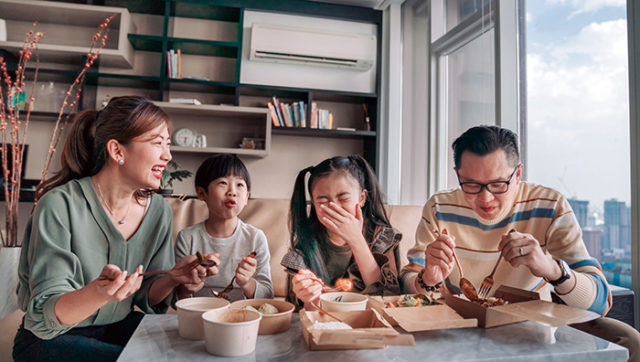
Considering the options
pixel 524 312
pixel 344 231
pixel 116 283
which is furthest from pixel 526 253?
pixel 116 283

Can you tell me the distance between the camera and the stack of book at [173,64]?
377 centimetres

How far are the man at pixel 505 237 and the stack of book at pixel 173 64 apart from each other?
3039 mm

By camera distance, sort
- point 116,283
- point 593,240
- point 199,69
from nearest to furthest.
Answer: point 116,283, point 593,240, point 199,69

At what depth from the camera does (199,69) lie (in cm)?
407

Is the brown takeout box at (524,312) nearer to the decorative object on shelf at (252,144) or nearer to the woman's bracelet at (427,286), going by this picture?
the woman's bracelet at (427,286)

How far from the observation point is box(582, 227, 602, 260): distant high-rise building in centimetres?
206

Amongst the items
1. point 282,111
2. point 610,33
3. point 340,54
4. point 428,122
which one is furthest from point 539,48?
point 282,111

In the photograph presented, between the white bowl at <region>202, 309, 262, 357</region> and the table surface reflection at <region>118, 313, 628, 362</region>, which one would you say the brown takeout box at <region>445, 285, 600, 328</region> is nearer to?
the table surface reflection at <region>118, 313, 628, 362</region>

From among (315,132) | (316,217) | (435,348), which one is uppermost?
(315,132)

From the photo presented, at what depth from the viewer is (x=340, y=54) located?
4.07 meters

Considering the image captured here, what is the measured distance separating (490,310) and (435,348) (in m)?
0.18

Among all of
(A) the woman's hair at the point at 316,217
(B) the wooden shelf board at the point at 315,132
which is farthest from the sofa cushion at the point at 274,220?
(B) the wooden shelf board at the point at 315,132

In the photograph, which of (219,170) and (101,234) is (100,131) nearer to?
(101,234)

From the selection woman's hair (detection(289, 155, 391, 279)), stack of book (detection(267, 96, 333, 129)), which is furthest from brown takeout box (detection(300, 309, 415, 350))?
stack of book (detection(267, 96, 333, 129))
